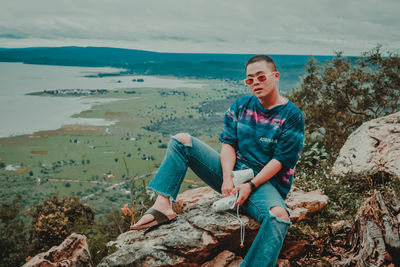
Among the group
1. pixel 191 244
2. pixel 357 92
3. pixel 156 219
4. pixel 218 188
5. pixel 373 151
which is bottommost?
pixel 191 244

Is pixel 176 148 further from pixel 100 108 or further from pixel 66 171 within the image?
pixel 100 108

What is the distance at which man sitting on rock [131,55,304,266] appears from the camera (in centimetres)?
260

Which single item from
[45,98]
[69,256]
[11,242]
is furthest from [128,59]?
[69,256]

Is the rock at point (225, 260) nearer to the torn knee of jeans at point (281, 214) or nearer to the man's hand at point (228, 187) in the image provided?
the man's hand at point (228, 187)

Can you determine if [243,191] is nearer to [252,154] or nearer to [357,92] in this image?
[252,154]

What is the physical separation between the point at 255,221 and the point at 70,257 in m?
2.93

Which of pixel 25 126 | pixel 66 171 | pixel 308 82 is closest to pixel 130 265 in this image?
pixel 308 82

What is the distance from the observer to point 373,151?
4715 mm

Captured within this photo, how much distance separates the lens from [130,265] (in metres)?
2.57

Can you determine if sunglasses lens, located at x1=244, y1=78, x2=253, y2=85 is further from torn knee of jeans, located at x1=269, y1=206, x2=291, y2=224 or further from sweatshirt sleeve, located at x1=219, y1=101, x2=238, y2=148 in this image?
torn knee of jeans, located at x1=269, y1=206, x2=291, y2=224

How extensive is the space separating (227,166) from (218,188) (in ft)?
1.25

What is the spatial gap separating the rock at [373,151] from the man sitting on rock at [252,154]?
2290mm

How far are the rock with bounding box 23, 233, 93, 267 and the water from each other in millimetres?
105916

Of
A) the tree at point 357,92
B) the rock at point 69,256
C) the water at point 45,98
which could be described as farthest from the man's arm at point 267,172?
the water at point 45,98
